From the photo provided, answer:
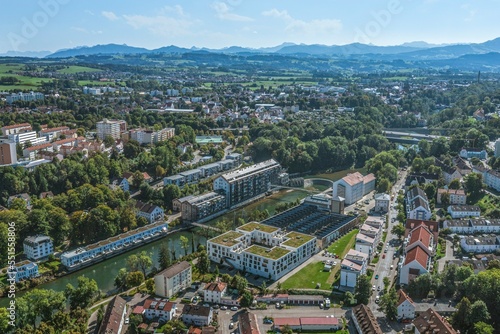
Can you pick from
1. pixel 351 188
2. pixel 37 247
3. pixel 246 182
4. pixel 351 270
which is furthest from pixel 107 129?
pixel 351 270

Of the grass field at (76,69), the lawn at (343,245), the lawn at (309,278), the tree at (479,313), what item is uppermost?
the grass field at (76,69)

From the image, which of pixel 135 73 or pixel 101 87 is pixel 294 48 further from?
pixel 101 87

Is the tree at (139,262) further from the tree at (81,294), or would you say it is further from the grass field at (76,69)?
the grass field at (76,69)

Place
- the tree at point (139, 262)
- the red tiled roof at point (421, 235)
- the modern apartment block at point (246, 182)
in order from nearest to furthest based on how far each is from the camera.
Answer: the tree at point (139, 262) < the red tiled roof at point (421, 235) < the modern apartment block at point (246, 182)

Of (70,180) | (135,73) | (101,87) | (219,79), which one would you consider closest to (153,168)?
(70,180)

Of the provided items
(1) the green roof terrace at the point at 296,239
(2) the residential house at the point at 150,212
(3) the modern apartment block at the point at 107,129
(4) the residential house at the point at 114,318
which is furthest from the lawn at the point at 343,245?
(3) the modern apartment block at the point at 107,129

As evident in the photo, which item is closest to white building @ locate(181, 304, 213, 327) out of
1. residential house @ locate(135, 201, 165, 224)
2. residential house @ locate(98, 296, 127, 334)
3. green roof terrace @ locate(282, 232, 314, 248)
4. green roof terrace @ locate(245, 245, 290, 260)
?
residential house @ locate(98, 296, 127, 334)

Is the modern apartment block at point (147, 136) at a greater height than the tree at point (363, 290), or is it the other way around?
the modern apartment block at point (147, 136)

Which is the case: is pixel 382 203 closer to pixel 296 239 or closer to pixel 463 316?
pixel 296 239
